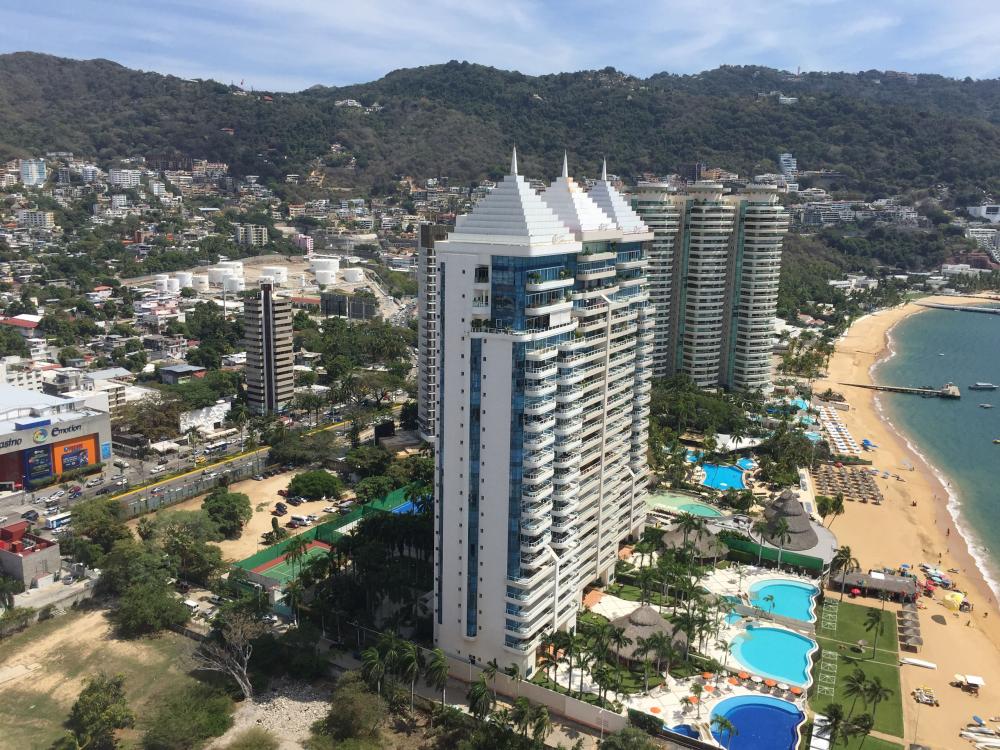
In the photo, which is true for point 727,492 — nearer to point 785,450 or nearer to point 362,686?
point 785,450

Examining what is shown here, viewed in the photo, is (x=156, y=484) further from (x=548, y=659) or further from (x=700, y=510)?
(x=700, y=510)

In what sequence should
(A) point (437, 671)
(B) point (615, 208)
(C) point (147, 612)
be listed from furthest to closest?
(B) point (615, 208) → (C) point (147, 612) → (A) point (437, 671)

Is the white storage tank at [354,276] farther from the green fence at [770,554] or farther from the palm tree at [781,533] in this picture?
the palm tree at [781,533]

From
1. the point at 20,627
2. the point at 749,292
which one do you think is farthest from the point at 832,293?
the point at 20,627

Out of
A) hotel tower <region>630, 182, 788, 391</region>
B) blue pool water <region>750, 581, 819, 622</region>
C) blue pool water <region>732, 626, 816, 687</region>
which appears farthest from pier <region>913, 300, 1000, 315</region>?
blue pool water <region>732, 626, 816, 687</region>

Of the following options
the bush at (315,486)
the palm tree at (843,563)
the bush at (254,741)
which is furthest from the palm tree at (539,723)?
the bush at (315,486)

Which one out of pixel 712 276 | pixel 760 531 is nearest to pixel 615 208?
pixel 760 531

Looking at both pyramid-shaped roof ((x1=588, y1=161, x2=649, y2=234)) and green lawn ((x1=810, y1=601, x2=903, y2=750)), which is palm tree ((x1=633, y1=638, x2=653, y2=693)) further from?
pyramid-shaped roof ((x1=588, y1=161, x2=649, y2=234))
